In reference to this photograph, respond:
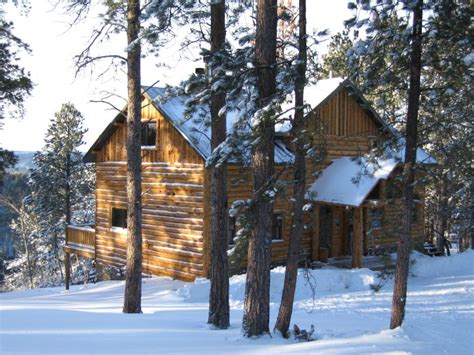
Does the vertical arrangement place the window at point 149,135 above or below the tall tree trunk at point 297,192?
above

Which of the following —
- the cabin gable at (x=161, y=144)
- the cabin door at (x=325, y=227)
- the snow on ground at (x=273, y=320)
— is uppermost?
the cabin gable at (x=161, y=144)

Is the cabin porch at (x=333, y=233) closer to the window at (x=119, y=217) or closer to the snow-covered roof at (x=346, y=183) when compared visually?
the snow-covered roof at (x=346, y=183)

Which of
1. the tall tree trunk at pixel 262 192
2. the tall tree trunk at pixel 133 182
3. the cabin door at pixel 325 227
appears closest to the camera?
the tall tree trunk at pixel 262 192

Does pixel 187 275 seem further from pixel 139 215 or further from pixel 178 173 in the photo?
pixel 139 215

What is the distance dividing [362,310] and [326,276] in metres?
3.84

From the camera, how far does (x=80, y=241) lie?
23047 millimetres

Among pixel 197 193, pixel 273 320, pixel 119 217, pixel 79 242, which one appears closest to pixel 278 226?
pixel 197 193

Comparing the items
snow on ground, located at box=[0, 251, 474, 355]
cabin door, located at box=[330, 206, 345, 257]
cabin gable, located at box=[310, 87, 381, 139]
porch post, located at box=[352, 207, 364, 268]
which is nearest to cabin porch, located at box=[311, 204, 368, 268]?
cabin door, located at box=[330, 206, 345, 257]

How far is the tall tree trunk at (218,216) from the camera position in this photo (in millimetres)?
9508

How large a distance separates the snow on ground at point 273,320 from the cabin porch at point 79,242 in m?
3.15

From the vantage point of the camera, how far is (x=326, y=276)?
55.1 ft

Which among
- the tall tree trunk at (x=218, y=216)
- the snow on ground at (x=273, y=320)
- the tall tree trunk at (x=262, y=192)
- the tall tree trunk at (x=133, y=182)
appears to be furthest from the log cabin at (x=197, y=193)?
the tall tree trunk at (x=262, y=192)

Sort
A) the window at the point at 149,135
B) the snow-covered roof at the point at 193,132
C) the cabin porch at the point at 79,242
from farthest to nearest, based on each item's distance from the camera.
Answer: the cabin porch at the point at 79,242, the window at the point at 149,135, the snow-covered roof at the point at 193,132

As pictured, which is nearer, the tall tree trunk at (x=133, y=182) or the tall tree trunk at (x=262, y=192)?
the tall tree trunk at (x=262, y=192)
